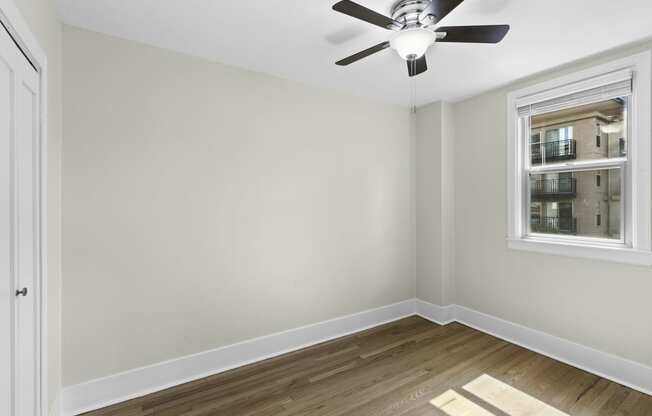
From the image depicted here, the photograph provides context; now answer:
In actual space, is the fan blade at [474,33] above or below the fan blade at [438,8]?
below

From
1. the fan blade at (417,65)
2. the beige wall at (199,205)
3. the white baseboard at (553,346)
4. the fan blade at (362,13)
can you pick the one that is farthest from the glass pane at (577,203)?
the fan blade at (362,13)

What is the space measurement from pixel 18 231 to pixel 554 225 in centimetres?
382

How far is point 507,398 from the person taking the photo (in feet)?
7.22

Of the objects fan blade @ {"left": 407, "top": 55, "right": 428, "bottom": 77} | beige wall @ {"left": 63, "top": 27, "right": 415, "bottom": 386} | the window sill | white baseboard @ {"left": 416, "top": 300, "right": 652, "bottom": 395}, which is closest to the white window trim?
the window sill

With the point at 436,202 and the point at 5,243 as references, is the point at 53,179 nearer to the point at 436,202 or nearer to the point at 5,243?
the point at 5,243

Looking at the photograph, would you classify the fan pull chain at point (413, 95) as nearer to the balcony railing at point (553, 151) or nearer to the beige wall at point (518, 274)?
the beige wall at point (518, 274)

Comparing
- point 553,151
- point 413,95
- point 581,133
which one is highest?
point 413,95

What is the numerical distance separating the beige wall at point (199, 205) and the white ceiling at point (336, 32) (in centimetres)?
22

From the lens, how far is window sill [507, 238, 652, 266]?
230 cm

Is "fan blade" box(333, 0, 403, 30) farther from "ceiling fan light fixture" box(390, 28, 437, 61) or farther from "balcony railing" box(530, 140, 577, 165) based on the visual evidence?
"balcony railing" box(530, 140, 577, 165)

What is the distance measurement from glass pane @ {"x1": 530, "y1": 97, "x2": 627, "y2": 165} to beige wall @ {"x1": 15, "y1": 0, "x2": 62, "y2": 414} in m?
3.77

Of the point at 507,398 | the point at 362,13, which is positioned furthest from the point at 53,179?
the point at 507,398

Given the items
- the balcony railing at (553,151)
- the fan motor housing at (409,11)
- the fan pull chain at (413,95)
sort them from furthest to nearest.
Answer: the fan pull chain at (413,95) → the balcony railing at (553,151) → the fan motor housing at (409,11)

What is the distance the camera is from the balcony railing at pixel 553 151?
2768mm
